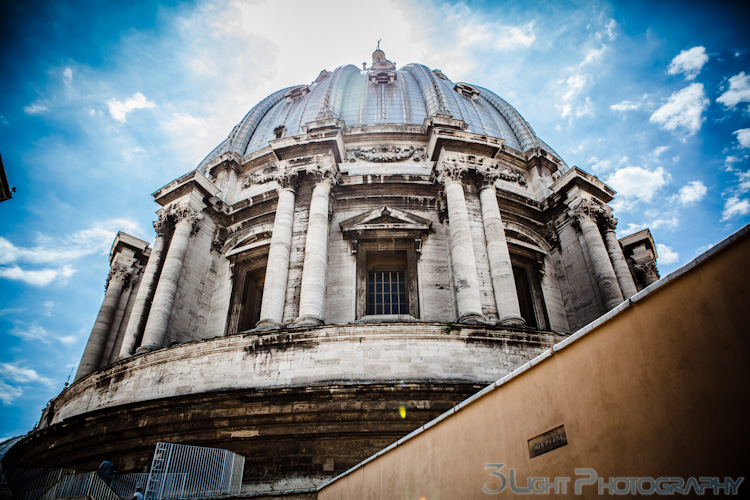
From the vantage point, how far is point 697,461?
3055mm

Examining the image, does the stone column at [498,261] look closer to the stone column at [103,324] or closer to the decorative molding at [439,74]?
the stone column at [103,324]

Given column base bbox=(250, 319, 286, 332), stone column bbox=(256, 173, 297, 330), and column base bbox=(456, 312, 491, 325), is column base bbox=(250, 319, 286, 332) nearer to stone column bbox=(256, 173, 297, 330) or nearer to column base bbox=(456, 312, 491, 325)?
stone column bbox=(256, 173, 297, 330)

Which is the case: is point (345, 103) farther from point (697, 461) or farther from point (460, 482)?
point (697, 461)

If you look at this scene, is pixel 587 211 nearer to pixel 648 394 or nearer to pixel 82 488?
pixel 648 394

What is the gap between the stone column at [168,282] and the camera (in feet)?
51.9

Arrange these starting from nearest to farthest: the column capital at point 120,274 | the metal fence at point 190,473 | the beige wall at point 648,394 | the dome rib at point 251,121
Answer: the beige wall at point 648,394 → the metal fence at point 190,473 → the column capital at point 120,274 → the dome rib at point 251,121

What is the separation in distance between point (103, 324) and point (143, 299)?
6.28 meters

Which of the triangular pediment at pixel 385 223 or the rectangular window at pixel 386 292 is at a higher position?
the triangular pediment at pixel 385 223

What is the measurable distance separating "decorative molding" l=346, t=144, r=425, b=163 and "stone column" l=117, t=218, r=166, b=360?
28.8 ft

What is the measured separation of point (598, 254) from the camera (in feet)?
58.4

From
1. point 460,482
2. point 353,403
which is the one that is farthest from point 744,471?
point 353,403

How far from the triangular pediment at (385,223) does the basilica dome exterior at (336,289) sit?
9cm

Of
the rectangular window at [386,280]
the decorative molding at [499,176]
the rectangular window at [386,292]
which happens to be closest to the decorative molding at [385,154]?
the decorative molding at [499,176]

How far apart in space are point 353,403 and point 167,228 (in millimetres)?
12579
